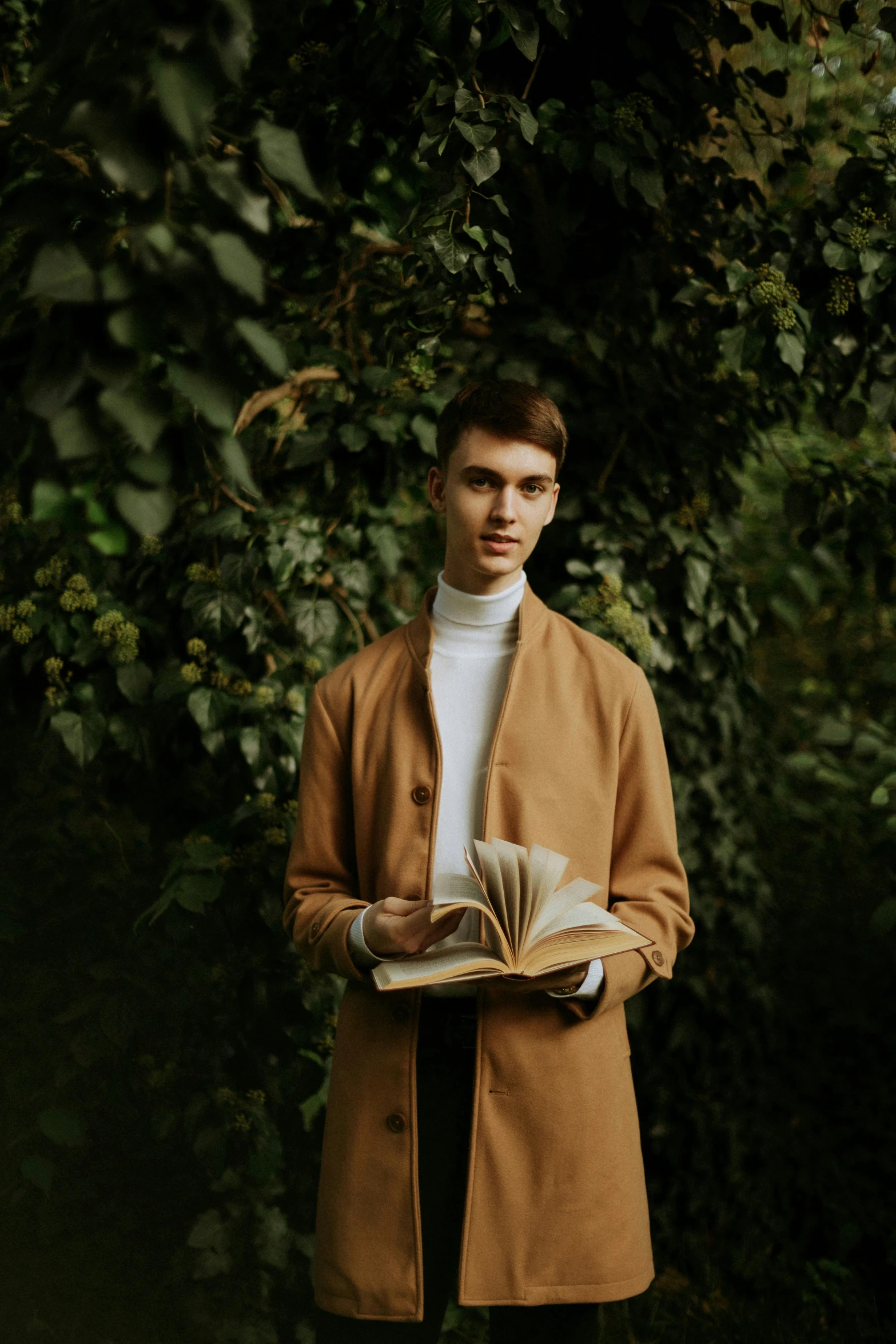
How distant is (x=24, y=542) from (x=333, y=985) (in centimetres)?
108

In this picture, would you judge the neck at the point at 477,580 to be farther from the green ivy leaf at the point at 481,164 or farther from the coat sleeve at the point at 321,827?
the green ivy leaf at the point at 481,164

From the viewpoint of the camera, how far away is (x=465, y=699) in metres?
Answer: 1.56

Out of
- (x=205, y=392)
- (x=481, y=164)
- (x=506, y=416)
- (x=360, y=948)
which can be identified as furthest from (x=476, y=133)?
(x=360, y=948)

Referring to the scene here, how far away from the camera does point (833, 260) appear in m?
2.00

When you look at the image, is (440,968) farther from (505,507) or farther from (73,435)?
(73,435)

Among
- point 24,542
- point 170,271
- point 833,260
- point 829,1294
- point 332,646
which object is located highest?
point 833,260

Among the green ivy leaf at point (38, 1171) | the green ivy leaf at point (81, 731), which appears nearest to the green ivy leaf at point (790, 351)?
the green ivy leaf at point (81, 731)

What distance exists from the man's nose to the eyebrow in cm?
2

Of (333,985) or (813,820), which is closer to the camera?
(333,985)

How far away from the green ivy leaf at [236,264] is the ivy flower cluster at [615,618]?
4.29ft

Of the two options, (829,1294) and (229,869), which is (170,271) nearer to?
(229,869)

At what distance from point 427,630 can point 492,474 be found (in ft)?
0.84

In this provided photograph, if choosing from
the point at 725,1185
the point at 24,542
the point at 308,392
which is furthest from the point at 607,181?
the point at 725,1185

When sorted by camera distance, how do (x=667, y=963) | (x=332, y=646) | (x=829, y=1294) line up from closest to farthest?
1. (x=667, y=963)
2. (x=332, y=646)
3. (x=829, y=1294)
